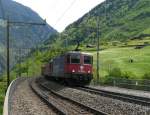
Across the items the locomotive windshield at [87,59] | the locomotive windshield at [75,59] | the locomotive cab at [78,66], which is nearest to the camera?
the locomotive cab at [78,66]

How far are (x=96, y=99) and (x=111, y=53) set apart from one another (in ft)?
424

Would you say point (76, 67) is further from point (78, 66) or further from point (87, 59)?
point (87, 59)

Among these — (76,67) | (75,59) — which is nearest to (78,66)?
(76,67)

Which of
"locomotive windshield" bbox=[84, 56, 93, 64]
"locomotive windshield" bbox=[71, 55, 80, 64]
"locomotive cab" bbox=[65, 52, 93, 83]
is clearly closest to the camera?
"locomotive cab" bbox=[65, 52, 93, 83]

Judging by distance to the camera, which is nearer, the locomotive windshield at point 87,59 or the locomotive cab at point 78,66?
the locomotive cab at point 78,66

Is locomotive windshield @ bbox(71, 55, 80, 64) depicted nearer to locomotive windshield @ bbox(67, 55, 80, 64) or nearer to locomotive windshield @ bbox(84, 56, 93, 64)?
locomotive windshield @ bbox(67, 55, 80, 64)

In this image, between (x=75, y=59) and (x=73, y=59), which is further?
(x=75, y=59)

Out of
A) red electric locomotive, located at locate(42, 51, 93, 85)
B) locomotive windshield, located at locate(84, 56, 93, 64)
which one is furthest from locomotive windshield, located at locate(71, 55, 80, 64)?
locomotive windshield, located at locate(84, 56, 93, 64)

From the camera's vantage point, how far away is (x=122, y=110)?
22891mm

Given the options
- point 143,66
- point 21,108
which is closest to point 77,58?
point 21,108

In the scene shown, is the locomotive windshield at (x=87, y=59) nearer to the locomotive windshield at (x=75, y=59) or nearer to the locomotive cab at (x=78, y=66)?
the locomotive cab at (x=78, y=66)

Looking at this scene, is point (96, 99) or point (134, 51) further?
point (134, 51)

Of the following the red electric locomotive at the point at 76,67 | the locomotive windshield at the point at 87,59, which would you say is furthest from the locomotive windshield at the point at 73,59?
the locomotive windshield at the point at 87,59

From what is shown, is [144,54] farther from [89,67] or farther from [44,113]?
[44,113]
